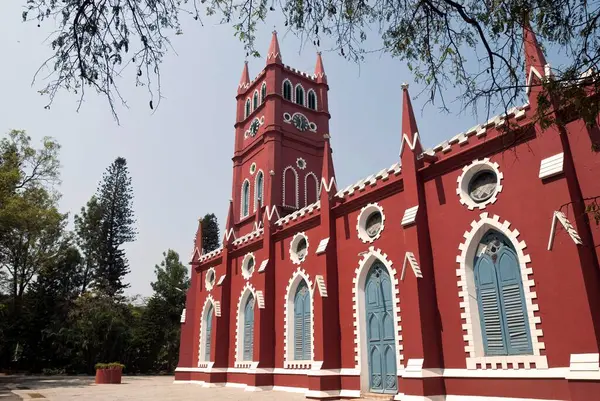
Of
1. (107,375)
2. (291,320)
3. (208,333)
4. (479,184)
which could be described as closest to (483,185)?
(479,184)

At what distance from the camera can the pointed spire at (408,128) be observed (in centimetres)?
1395

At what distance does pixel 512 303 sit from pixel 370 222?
5.90 metres

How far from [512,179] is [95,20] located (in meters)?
10.1

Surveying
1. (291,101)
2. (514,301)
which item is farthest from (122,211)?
(514,301)

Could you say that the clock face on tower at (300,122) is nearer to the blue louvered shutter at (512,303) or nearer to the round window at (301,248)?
the round window at (301,248)

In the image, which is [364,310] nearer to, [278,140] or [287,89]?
[278,140]

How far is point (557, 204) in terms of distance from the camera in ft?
32.4

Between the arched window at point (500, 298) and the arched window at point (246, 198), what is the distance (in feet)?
58.2

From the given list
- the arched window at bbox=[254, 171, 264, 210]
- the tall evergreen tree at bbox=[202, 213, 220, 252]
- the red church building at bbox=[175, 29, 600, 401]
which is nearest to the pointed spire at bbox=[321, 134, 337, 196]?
the red church building at bbox=[175, 29, 600, 401]

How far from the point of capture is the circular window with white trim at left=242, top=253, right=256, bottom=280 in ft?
72.7

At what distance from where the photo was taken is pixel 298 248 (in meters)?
19.3

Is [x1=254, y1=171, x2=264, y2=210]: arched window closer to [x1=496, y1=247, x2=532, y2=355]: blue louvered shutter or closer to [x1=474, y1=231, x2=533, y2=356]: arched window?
[x1=474, y1=231, x2=533, y2=356]: arched window

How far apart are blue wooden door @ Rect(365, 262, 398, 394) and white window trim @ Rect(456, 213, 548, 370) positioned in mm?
2955

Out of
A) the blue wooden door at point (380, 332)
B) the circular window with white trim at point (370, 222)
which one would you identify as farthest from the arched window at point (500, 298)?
the circular window with white trim at point (370, 222)
